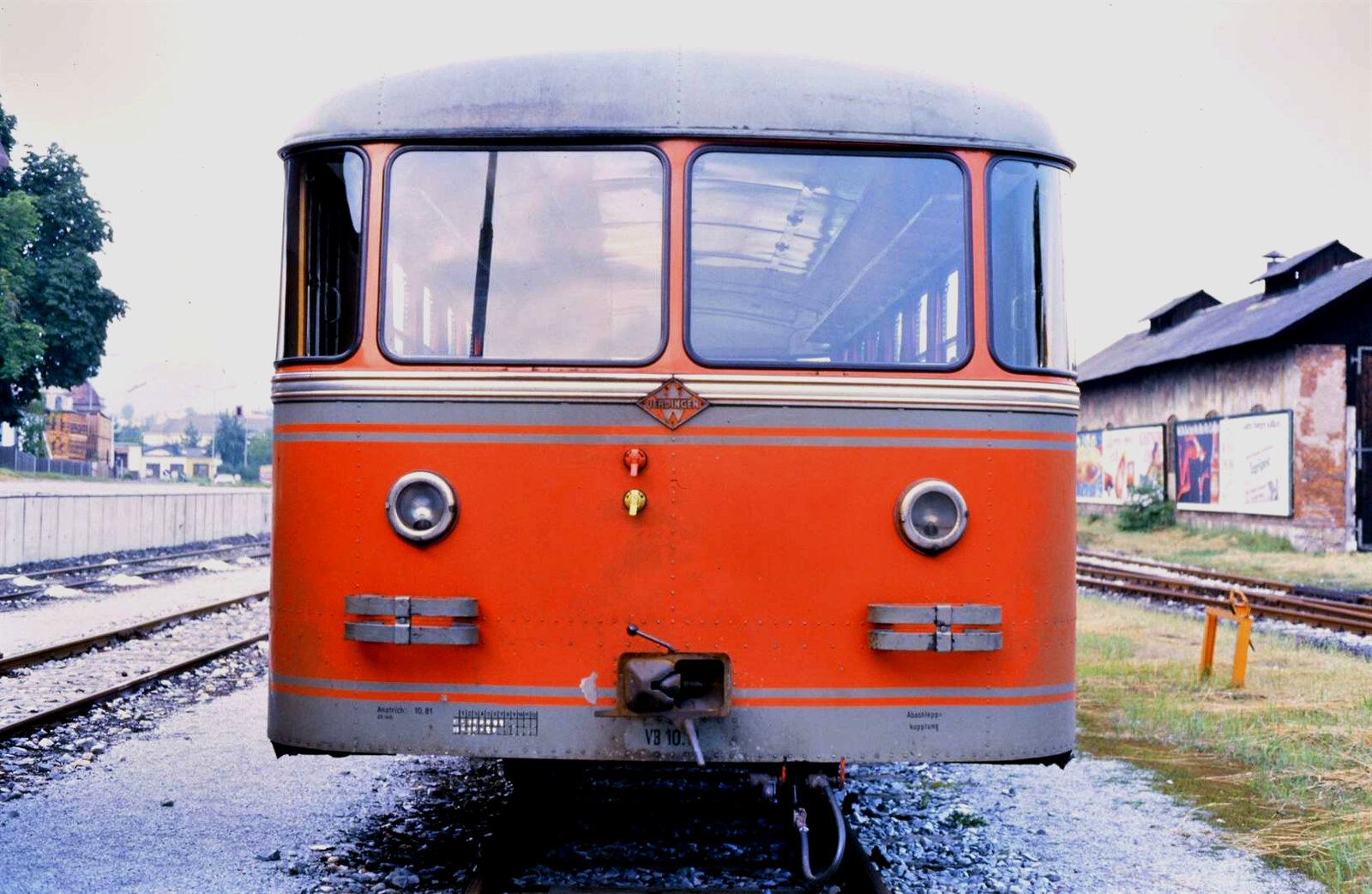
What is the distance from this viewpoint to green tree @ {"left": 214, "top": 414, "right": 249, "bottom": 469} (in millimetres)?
80375

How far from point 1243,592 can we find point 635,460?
46.2ft

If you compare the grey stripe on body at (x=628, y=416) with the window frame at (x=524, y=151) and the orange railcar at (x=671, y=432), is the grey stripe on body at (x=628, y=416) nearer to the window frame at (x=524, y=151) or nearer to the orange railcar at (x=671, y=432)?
the orange railcar at (x=671, y=432)

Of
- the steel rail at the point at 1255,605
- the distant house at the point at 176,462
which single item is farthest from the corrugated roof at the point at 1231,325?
the distant house at the point at 176,462

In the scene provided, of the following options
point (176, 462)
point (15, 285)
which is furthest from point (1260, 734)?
point (176, 462)

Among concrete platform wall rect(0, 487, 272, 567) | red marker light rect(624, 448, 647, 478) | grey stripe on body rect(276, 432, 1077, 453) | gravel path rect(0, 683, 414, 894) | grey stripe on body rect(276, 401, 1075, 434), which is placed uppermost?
grey stripe on body rect(276, 401, 1075, 434)

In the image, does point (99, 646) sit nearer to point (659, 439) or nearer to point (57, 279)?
point (659, 439)

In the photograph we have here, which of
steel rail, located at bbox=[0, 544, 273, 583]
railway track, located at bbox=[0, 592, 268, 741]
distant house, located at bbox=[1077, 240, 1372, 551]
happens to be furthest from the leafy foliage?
railway track, located at bbox=[0, 592, 268, 741]

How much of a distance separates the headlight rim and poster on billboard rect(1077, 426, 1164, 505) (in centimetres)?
2909

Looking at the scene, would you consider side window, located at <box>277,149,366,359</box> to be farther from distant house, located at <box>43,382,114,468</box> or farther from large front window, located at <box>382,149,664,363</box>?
distant house, located at <box>43,382,114,468</box>

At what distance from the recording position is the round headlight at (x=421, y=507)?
4523 mm

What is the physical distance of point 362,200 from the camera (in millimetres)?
4703

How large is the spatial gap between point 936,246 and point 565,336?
130 cm

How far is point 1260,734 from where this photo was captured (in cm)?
843

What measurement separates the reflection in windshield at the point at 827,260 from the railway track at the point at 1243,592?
29.6 ft
